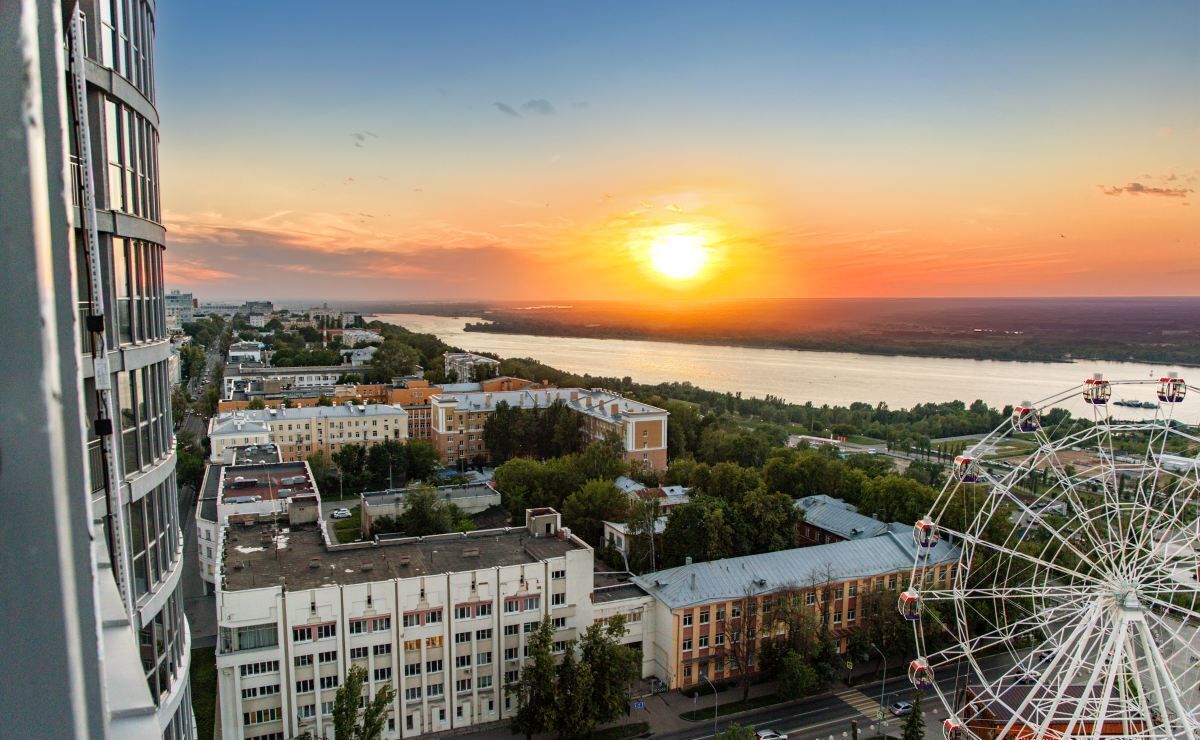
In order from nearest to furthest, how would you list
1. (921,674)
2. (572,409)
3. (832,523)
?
(921,674) < (832,523) < (572,409)

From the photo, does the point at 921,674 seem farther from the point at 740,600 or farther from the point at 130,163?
the point at 130,163

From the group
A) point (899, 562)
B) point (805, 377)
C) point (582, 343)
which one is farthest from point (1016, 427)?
point (582, 343)

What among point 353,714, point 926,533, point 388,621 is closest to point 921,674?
point 926,533

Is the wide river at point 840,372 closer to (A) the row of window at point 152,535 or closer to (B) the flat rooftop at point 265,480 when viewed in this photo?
(B) the flat rooftop at point 265,480

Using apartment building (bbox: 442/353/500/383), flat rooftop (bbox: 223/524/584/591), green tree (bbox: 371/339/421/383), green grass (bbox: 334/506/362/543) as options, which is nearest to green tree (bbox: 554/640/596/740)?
flat rooftop (bbox: 223/524/584/591)

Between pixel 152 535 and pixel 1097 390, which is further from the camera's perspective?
pixel 1097 390

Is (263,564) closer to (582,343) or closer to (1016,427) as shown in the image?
(1016,427)

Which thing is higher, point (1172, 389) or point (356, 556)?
point (1172, 389)
